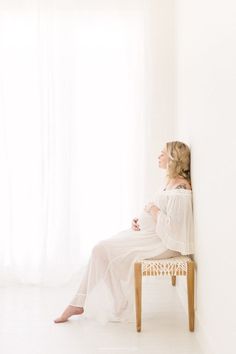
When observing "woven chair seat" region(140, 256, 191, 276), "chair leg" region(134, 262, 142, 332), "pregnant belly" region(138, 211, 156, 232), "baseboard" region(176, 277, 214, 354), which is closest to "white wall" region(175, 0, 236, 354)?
"baseboard" region(176, 277, 214, 354)

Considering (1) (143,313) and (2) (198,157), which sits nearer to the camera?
(2) (198,157)

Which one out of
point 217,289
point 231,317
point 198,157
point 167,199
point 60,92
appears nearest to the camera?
point 231,317

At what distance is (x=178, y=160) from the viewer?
345 centimetres

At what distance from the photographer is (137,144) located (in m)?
4.50

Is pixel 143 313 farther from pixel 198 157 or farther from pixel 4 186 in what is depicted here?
pixel 4 186

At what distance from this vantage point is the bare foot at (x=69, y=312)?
3311 millimetres

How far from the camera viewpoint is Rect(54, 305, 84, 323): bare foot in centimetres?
331

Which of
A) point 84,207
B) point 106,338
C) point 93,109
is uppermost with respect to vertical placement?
point 93,109

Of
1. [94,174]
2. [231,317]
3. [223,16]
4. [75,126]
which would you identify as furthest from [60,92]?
[231,317]

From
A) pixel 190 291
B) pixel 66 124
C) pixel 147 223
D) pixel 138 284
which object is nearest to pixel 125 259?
pixel 138 284

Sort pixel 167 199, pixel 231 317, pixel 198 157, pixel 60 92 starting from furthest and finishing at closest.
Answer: pixel 60 92, pixel 167 199, pixel 198 157, pixel 231 317

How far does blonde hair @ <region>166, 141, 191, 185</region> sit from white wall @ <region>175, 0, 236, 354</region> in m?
0.08

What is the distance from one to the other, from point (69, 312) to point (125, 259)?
51 centimetres

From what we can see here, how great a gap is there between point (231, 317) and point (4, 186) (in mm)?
2938
